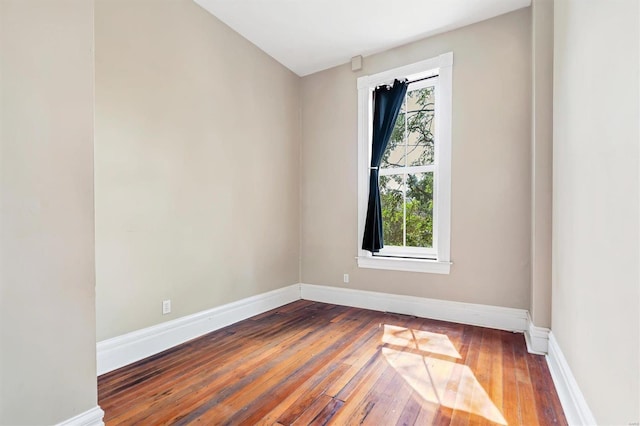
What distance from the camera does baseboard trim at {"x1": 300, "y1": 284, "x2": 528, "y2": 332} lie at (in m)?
2.95

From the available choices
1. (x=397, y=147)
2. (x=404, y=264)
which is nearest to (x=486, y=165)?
(x=397, y=147)

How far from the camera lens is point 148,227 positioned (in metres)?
2.43

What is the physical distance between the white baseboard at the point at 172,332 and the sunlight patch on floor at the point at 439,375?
4.68 feet

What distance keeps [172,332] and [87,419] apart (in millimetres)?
1157

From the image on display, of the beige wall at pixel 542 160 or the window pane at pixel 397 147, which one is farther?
the window pane at pixel 397 147

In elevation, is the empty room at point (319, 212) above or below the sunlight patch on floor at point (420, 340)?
above

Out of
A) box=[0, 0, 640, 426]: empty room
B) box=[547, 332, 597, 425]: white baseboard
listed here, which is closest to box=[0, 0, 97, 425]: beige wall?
box=[0, 0, 640, 426]: empty room

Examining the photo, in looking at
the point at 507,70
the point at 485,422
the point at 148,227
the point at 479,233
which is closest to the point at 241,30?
the point at 148,227

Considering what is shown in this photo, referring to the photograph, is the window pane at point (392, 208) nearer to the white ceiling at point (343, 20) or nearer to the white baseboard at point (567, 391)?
the white ceiling at point (343, 20)

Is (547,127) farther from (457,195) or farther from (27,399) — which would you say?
(27,399)

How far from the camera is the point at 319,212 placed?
13.4 feet

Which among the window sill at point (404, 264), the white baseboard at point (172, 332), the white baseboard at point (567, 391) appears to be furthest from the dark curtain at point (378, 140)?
the white baseboard at point (567, 391)

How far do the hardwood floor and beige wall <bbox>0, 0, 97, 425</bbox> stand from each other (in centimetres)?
50

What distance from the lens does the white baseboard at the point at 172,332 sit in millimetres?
2168
